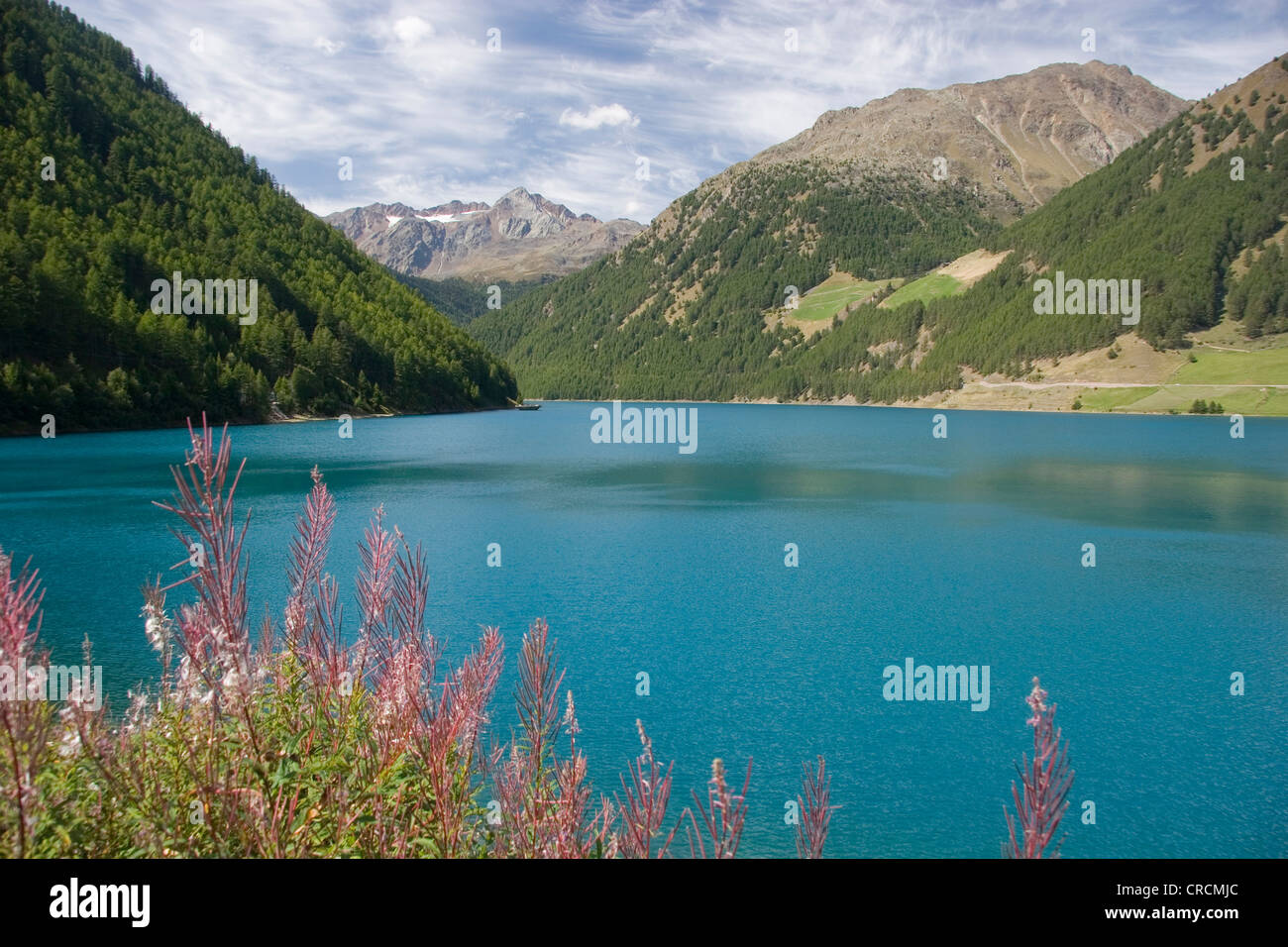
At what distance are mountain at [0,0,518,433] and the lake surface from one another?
32.7m

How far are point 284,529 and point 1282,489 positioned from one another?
62937mm

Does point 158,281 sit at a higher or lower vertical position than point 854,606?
higher

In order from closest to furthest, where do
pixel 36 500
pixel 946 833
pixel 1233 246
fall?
1. pixel 946 833
2. pixel 36 500
3. pixel 1233 246

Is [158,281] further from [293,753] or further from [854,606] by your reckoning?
[293,753]

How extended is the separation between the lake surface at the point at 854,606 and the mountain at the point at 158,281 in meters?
32.7

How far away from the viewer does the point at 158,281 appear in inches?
4587

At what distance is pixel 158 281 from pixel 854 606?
12135cm

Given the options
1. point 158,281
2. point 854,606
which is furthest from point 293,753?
point 158,281

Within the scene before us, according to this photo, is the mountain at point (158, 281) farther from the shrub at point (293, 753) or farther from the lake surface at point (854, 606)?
the shrub at point (293, 753)

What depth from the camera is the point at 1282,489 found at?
55188mm

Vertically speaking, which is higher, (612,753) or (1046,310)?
(1046,310)
